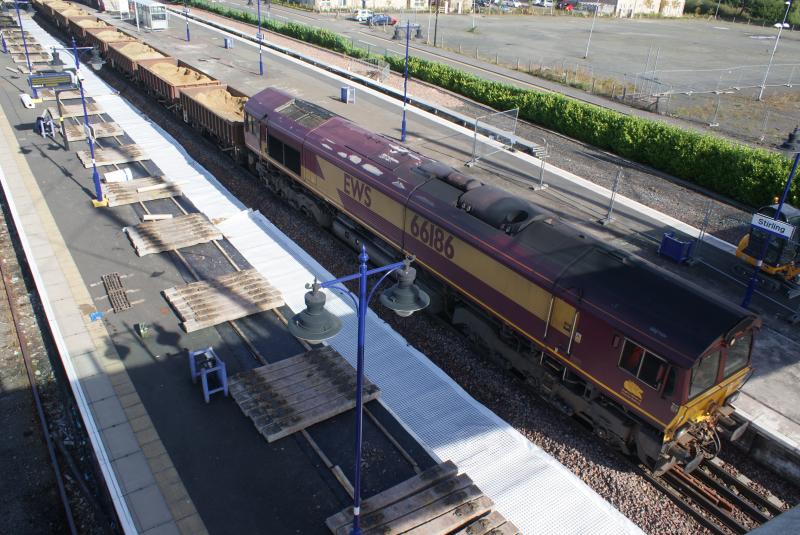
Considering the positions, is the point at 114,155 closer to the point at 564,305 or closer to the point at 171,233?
the point at 171,233

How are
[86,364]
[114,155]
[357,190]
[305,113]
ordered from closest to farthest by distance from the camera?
[86,364] < [357,190] < [305,113] < [114,155]

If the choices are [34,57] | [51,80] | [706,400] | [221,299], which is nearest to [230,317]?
[221,299]

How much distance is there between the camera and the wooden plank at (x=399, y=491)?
11.4 m

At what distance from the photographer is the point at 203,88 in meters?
33.6

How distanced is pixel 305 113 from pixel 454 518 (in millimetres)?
17200

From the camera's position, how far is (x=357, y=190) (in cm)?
2030

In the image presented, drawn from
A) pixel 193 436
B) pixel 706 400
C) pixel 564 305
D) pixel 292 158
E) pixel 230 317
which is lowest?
pixel 193 436

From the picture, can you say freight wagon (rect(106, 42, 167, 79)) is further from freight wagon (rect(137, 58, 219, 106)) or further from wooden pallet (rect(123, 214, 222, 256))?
wooden pallet (rect(123, 214, 222, 256))

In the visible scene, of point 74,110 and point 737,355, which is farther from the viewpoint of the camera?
point 74,110

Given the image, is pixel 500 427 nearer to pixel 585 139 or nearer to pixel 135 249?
pixel 135 249

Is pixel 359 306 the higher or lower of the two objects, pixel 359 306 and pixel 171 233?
the higher

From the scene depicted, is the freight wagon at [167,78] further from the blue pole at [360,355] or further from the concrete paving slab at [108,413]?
the blue pole at [360,355]

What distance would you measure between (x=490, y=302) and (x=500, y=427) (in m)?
3.34

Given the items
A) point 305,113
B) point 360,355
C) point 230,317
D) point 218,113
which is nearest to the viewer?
point 360,355
